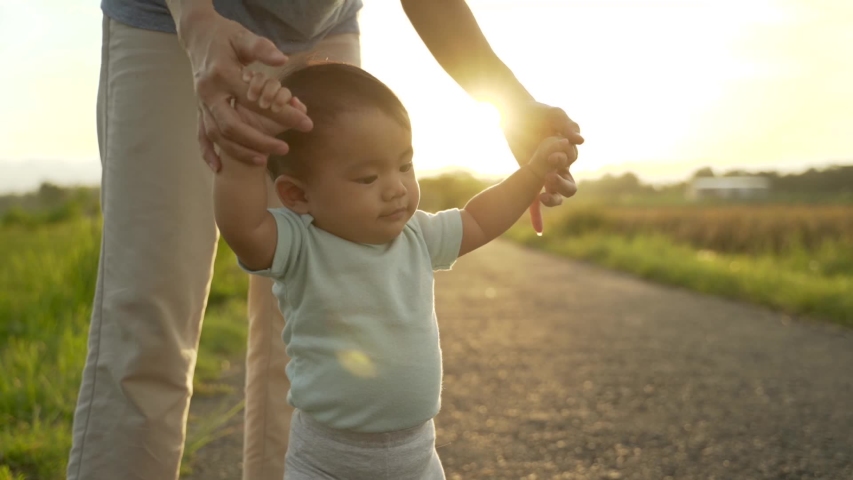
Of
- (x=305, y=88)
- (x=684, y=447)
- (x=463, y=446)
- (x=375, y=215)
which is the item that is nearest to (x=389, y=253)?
(x=375, y=215)

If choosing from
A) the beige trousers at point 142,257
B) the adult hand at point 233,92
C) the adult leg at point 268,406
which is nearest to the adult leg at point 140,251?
the beige trousers at point 142,257

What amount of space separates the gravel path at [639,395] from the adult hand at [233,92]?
5.50ft

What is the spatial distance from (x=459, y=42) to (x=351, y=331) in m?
0.80

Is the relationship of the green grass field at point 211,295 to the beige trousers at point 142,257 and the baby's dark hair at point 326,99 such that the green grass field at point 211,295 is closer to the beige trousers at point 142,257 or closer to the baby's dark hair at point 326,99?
the beige trousers at point 142,257

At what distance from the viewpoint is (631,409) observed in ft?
11.3

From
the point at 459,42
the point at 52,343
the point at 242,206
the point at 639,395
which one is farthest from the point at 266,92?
the point at 52,343

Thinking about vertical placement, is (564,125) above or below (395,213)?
above

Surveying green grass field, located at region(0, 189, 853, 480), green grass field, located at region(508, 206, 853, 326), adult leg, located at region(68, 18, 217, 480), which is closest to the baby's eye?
adult leg, located at region(68, 18, 217, 480)

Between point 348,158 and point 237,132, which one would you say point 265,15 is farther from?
point 237,132

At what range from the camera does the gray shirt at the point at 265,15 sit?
1.68 meters

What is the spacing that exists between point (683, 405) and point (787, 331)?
2065 millimetres

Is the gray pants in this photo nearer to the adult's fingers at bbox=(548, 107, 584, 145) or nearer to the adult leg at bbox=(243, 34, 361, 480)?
the adult leg at bbox=(243, 34, 361, 480)

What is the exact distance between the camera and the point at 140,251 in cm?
171

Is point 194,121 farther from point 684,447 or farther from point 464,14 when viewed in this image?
point 684,447
